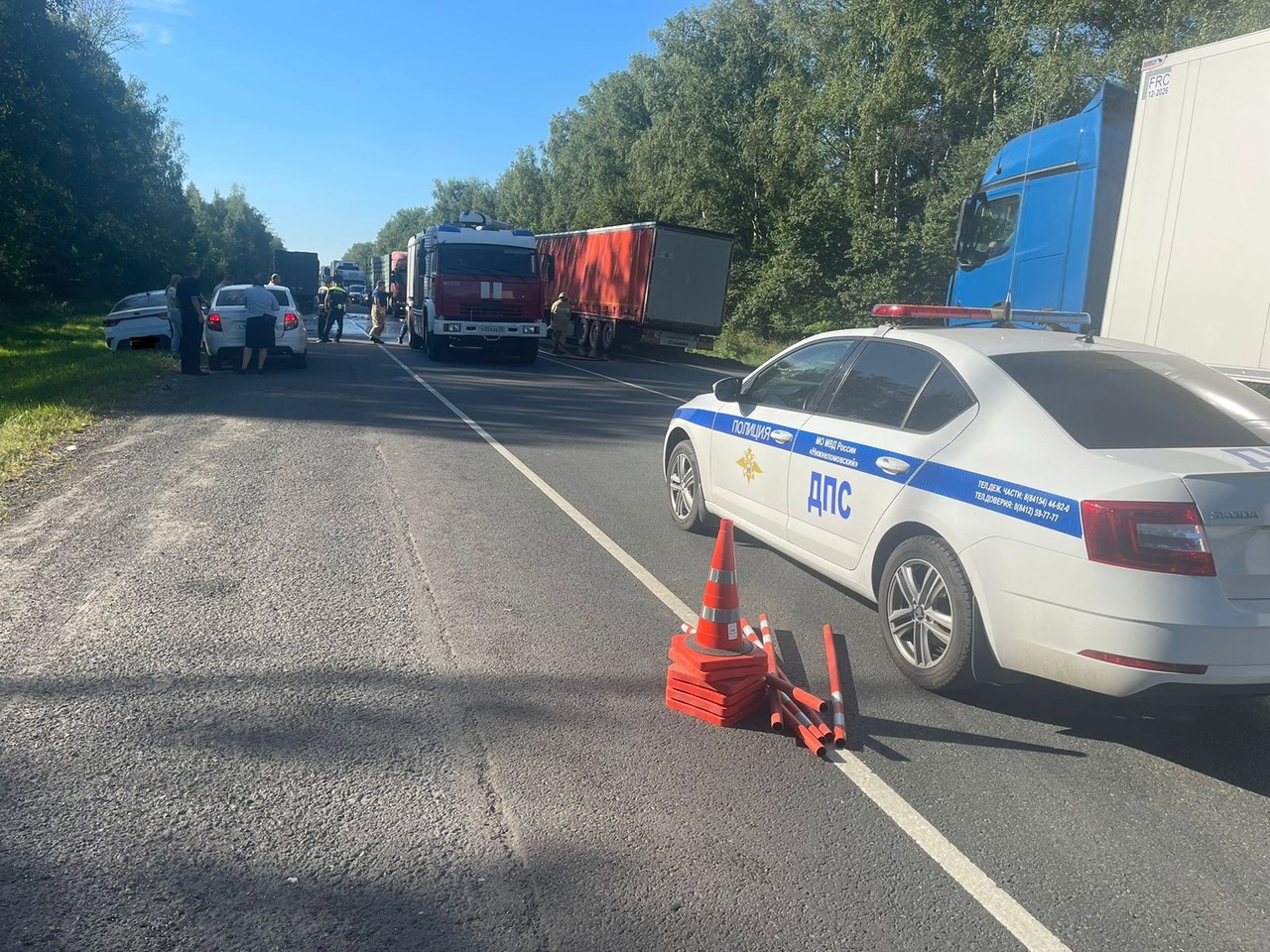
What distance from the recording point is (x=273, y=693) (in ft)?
14.2

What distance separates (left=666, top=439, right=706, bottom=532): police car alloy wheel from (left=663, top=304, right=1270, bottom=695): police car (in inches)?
42.5

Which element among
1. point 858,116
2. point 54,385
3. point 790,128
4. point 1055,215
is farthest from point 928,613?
point 790,128

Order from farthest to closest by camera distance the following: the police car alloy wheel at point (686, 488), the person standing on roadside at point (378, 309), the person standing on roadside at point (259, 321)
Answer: the person standing on roadside at point (378, 309) < the person standing on roadside at point (259, 321) < the police car alloy wheel at point (686, 488)

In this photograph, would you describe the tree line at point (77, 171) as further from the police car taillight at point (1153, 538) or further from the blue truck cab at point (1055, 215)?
the police car taillight at point (1153, 538)

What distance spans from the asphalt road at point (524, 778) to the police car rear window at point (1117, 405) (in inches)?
48.4

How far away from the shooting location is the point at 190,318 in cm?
1700

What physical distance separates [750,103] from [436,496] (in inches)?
1601

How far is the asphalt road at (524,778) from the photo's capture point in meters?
2.88

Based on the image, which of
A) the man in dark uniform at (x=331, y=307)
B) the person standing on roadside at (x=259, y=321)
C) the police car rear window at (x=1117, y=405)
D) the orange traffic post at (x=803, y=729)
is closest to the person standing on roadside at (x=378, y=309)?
the man in dark uniform at (x=331, y=307)

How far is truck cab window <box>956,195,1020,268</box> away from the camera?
11.4 metres

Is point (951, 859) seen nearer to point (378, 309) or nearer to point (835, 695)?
point (835, 695)

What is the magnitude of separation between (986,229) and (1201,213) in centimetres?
347

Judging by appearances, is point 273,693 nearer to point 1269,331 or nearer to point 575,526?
point 575,526

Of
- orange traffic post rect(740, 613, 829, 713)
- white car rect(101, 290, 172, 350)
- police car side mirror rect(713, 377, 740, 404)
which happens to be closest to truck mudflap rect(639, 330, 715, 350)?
white car rect(101, 290, 172, 350)
